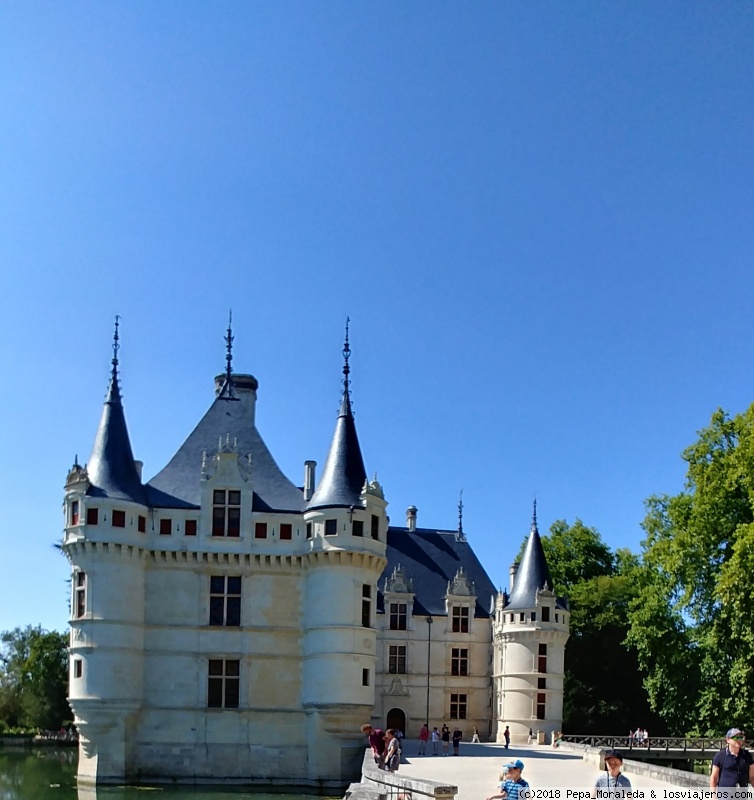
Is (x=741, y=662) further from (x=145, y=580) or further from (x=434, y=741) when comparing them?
(x=145, y=580)

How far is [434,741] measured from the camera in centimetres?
3133

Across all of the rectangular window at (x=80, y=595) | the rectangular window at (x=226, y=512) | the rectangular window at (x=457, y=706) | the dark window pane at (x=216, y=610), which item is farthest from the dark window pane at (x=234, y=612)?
the rectangular window at (x=457, y=706)

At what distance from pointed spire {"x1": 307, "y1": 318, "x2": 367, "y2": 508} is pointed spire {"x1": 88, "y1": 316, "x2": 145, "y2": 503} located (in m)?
5.14

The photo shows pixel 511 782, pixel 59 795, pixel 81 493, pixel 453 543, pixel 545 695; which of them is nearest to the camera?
pixel 511 782

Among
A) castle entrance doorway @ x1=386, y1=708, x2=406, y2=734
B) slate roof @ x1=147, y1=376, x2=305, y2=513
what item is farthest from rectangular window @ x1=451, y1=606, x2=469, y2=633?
slate roof @ x1=147, y1=376, x2=305, y2=513

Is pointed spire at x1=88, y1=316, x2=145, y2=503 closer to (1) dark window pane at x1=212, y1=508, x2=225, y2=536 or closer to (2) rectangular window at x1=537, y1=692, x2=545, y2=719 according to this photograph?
(1) dark window pane at x1=212, y1=508, x2=225, y2=536

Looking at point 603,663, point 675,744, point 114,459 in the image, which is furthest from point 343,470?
point 603,663

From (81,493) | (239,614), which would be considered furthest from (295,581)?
(81,493)

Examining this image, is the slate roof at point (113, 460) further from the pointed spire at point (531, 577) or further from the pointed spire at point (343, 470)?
the pointed spire at point (531, 577)

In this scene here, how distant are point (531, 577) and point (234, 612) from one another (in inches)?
555

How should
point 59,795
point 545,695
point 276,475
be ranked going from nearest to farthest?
point 59,795
point 276,475
point 545,695

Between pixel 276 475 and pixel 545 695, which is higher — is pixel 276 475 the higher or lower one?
the higher one

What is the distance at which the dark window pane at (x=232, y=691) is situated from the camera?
30750 mm

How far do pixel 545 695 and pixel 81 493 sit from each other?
19.4 metres
